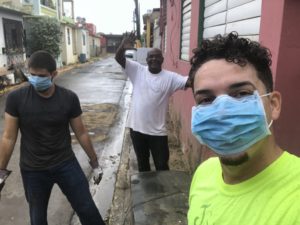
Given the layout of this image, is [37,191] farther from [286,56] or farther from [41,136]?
[286,56]

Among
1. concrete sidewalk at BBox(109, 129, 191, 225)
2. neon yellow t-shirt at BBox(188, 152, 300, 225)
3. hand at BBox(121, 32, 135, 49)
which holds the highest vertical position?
hand at BBox(121, 32, 135, 49)

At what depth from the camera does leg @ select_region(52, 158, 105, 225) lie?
354 cm

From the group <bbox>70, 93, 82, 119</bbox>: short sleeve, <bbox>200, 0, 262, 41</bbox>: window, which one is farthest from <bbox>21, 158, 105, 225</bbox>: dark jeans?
<bbox>200, 0, 262, 41</bbox>: window

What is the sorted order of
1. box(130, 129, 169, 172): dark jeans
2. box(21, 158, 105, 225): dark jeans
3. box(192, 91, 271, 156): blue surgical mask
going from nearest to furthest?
box(192, 91, 271, 156): blue surgical mask < box(21, 158, 105, 225): dark jeans < box(130, 129, 169, 172): dark jeans

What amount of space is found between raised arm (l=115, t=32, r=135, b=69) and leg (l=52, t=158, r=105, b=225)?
5.08 feet

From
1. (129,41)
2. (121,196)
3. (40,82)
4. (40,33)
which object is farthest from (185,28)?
(40,33)

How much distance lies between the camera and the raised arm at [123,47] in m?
4.71

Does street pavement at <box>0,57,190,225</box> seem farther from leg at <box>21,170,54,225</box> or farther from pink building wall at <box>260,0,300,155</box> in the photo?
pink building wall at <box>260,0,300,155</box>

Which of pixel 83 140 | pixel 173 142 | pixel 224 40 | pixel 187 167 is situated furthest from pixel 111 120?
pixel 224 40

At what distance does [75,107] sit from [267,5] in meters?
1.88

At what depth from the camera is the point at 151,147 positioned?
4.77 m

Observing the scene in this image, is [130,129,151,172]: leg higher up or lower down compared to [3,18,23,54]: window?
lower down

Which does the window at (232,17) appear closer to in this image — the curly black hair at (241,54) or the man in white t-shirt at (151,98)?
the man in white t-shirt at (151,98)

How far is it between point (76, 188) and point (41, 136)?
58 centimetres
